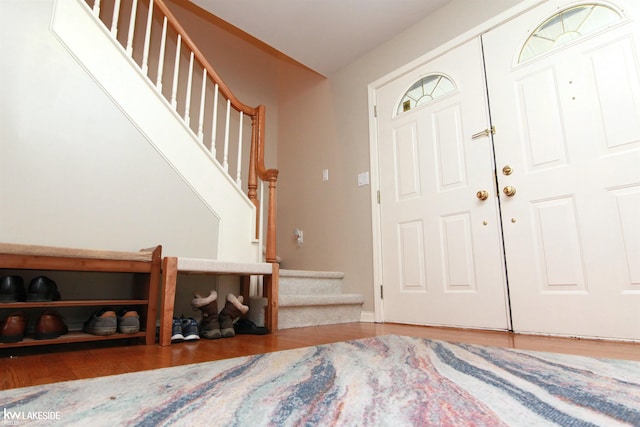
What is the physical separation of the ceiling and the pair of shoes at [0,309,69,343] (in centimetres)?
229

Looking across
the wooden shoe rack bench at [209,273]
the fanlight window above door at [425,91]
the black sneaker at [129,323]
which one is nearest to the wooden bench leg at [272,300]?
the wooden shoe rack bench at [209,273]

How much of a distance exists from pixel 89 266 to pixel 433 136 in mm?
2242

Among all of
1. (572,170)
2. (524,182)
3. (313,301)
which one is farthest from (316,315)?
(572,170)

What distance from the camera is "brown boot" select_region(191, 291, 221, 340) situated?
6.04 feet

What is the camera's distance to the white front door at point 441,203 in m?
2.22

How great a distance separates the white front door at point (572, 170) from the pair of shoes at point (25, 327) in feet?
7.44

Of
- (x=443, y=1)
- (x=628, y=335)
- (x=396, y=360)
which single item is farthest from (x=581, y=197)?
(x=443, y=1)

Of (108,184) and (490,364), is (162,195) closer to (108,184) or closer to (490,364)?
(108,184)

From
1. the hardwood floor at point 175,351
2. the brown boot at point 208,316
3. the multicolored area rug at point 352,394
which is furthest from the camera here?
the brown boot at point 208,316

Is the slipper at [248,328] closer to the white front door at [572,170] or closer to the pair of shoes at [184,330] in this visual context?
the pair of shoes at [184,330]

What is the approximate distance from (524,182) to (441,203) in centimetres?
54

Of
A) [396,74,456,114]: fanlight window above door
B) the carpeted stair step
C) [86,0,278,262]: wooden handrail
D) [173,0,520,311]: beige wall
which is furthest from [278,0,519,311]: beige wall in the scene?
[86,0,278,262]: wooden handrail

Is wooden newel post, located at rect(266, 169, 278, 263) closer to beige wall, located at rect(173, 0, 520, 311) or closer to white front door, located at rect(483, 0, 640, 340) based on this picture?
beige wall, located at rect(173, 0, 520, 311)

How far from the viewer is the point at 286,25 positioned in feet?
9.29
